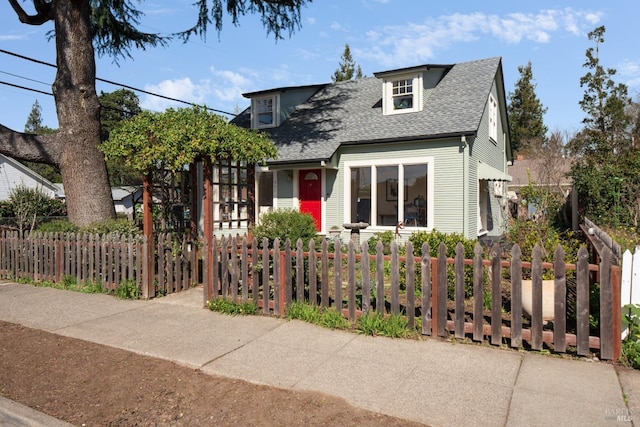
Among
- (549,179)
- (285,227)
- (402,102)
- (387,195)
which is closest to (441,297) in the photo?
(285,227)

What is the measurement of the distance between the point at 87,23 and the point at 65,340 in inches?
354

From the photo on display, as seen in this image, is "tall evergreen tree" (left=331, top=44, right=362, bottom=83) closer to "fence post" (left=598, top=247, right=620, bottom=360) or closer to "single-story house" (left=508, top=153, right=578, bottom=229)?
"single-story house" (left=508, top=153, right=578, bottom=229)

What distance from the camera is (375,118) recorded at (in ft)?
44.3

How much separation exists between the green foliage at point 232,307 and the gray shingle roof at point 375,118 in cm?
644

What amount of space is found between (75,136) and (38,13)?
4537mm

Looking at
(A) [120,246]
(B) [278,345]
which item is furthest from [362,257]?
(A) [120,246]

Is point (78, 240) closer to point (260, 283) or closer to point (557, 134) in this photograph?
point (260, 283)

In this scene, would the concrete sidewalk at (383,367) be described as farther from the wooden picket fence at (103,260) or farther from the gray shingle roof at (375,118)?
the gray shingle roof at (375,118)

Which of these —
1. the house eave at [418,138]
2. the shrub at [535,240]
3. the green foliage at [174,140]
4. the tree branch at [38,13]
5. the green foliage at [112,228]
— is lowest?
the shrub at [535,240]

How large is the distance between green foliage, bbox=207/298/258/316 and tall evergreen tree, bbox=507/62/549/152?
1724 inches

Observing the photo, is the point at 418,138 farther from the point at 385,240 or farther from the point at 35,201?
the point at 35,201

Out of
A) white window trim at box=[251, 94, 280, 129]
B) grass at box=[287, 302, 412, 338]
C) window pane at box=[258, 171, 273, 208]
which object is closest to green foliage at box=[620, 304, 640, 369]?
grass at box=[287, 302, 412, 338]

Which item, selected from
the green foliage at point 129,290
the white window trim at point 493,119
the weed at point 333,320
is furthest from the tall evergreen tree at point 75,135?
the white window trim at point 493,119

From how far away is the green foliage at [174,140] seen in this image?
287 inches
